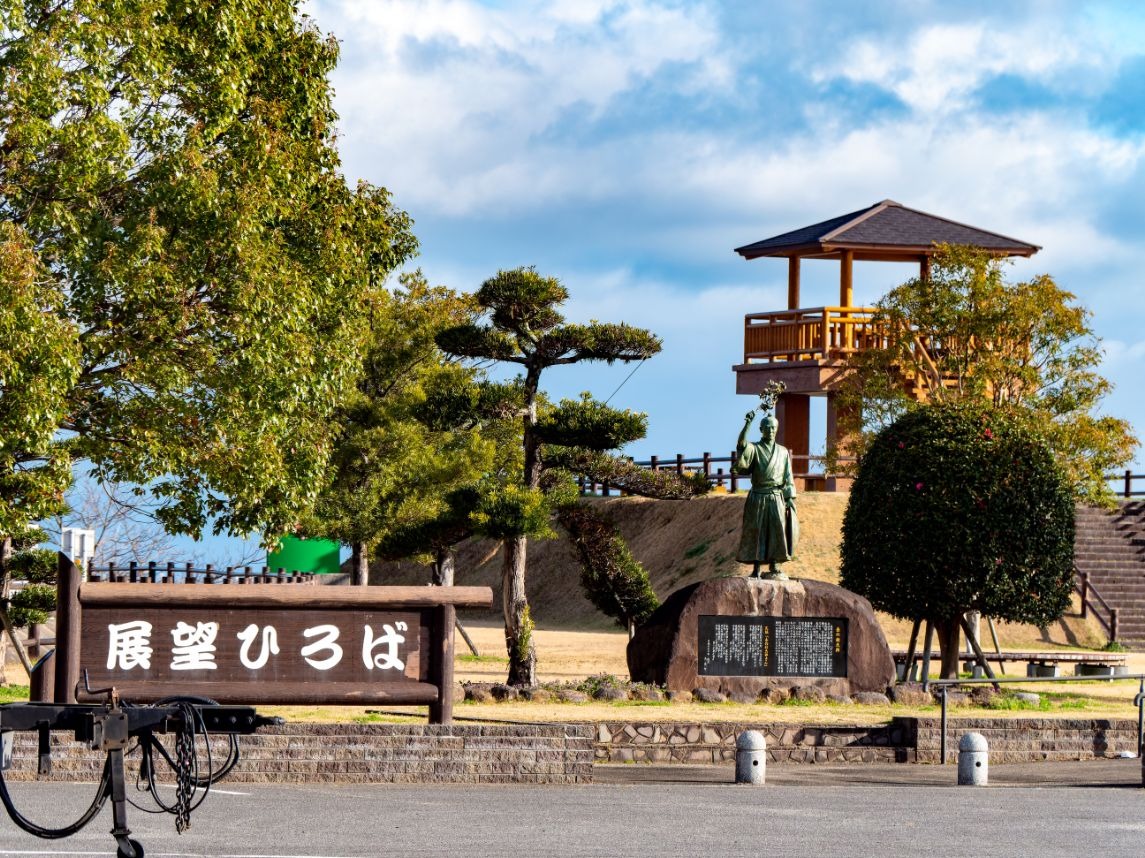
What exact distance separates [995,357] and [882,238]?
8.41m

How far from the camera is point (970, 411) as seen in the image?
24.2 metres

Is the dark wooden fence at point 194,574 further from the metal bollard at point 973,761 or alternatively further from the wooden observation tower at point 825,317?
the metal bollard at point 973,761

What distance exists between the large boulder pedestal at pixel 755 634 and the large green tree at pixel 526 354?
1.87 meters

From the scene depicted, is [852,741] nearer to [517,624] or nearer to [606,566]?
[517,624]

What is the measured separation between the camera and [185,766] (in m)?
7.45

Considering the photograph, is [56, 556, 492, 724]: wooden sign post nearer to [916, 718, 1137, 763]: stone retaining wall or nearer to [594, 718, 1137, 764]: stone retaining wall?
[594, 718, 1137, 764]: stone retaining wall

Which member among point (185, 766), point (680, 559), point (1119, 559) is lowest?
point (185, 766)

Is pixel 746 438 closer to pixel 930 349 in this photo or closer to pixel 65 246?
pixel 65 246

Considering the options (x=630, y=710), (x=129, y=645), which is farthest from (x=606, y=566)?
(x=129, y=645)

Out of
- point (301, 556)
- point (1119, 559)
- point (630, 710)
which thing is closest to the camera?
point (630, 710)

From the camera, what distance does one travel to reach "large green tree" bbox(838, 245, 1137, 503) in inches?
1253

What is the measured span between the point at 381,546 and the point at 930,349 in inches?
549

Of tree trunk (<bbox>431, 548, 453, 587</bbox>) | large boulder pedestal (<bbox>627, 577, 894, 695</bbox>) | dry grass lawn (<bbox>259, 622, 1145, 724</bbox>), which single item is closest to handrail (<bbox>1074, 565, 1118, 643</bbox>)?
dry grass lawn (<bbox>259, 622, 1145, 724</bbox>)

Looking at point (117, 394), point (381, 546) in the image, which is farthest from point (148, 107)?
point (381, 546)
